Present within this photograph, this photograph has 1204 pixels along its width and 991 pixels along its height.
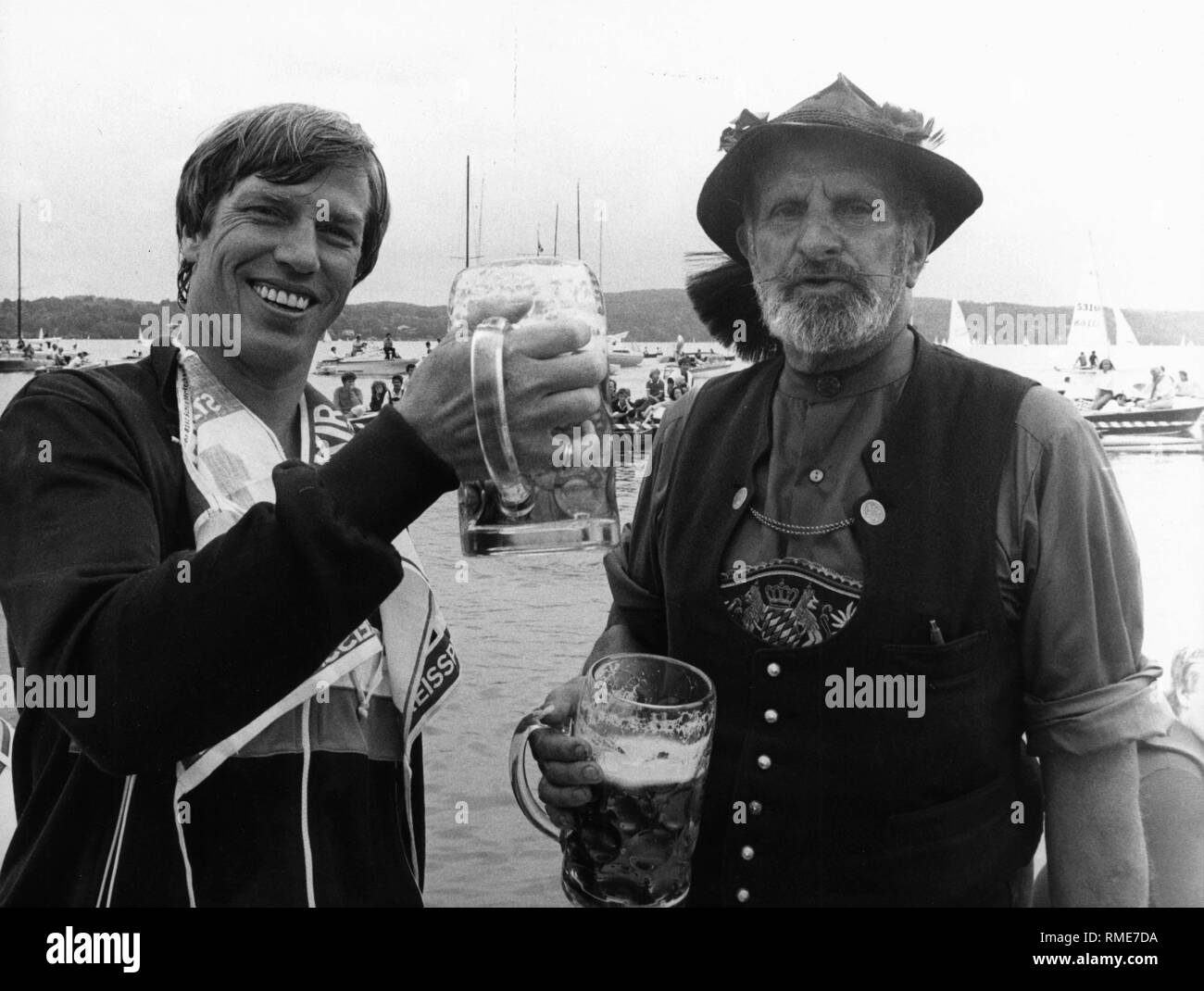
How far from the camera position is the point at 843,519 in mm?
1478

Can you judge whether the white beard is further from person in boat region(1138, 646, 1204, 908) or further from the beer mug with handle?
person in boat region(1138, 646, 1204, 908)

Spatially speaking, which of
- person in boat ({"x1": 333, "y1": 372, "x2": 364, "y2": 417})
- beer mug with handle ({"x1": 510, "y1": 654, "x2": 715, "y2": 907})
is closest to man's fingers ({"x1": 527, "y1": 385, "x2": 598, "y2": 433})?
beer mug with handle ({"x1": 510, "y1": 654, "x2": 715, "y2": 907})

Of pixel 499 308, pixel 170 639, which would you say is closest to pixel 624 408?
→ pixel 499 308

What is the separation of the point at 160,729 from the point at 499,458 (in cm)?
45

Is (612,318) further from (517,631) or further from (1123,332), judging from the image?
(517,631)

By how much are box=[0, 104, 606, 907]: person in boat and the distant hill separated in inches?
8.1

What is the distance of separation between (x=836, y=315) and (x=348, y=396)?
81 cm

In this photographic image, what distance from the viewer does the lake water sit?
1781mm

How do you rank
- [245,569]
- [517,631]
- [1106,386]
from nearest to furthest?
[245,569] → [1106,386] → [517,631]

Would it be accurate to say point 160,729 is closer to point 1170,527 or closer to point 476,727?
point 1170,527

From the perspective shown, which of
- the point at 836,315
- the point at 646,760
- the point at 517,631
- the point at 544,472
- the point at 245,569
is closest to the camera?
the point at 245,569

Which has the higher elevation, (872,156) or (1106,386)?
(872,156)

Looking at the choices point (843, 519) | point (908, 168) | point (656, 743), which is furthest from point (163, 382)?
point (908, 168)

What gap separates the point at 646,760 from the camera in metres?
1.20
